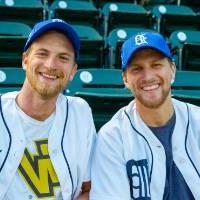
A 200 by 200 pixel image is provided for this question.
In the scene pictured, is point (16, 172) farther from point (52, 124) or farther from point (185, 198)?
point (185, 198)

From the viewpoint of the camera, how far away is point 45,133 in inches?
94.7

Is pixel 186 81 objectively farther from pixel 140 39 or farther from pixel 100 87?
pixel 140 39

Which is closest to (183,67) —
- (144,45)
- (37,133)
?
(144,45)

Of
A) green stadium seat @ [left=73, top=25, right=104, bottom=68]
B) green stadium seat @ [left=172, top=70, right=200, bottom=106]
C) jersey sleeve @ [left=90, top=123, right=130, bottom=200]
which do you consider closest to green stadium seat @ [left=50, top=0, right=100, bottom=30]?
green stadium seat @ [left=73, top=25, right=104, bottom=68]

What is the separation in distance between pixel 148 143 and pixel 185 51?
2.04m

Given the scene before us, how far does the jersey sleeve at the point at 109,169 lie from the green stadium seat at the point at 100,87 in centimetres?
58

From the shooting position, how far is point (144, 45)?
2.45 meters

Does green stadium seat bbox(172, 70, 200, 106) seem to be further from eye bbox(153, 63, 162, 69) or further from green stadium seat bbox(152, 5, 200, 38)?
green stadium seat bbox(152, 5, 200, 38)

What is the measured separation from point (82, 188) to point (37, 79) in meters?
0.63

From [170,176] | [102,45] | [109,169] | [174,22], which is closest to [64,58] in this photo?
[109,169]

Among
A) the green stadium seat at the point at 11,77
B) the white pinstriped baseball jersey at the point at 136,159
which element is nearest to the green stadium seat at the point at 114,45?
the green stadium seat at the point at 11,77

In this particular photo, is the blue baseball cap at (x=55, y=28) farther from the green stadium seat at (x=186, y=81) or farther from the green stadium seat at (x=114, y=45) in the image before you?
the green stadium seat at (x=114, y=45)

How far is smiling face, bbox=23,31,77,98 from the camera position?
2332 mm

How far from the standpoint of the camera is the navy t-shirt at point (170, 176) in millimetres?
2383
